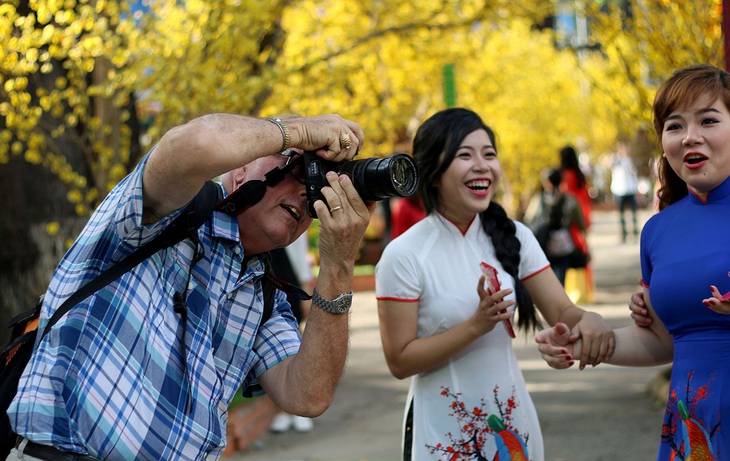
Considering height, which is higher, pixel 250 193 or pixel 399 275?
pixel 250 193

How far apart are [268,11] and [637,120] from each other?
2.73 metres

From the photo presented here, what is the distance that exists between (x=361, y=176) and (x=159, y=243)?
0.50 meters

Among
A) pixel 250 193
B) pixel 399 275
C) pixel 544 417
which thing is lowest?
pixel 544 417

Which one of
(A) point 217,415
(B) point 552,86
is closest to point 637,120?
(A) point 217,415

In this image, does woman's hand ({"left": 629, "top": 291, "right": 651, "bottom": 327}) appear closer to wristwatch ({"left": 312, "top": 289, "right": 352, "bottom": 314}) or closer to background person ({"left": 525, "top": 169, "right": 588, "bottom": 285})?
wristwatch ({"left": 312, "top": 289, "right": 352, "bottom": 314})

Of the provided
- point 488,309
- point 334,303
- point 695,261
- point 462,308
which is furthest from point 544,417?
point 334,303

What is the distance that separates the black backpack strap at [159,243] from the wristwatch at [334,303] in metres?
0.33

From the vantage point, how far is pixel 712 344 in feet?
8.67

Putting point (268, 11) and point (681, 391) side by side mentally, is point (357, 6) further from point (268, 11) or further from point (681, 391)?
point (681, 391)

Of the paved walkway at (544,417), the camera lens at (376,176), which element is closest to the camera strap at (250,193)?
the camera lens at (376,176)

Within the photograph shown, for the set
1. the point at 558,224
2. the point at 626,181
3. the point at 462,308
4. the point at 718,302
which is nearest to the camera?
the point at 718,302

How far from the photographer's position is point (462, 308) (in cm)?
327

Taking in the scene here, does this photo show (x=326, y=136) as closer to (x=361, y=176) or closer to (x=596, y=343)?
(x=361, y=176)

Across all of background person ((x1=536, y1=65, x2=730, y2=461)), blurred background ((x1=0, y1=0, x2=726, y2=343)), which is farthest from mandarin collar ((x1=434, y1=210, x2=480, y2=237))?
blurred background ((x1=0, y1=0, x2=726, y2=343))
